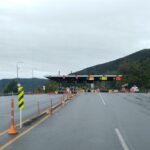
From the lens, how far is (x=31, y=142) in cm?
1491

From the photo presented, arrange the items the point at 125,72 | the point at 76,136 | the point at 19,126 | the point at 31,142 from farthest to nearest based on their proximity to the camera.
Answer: the point at 125,72
the point at 19,126
the point at 76,136
the point at 31,142

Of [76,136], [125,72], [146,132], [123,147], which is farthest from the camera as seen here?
[125,72]

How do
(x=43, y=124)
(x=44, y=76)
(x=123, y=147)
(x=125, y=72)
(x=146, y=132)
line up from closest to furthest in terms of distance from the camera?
(x=123, y=147) < (x=146, y=132) < (x=43, y=124) < (x=44, y=76) < (x=125, y=72)

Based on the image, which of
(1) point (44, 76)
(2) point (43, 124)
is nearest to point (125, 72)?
(1) point (44, 76)

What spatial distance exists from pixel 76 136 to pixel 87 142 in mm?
1734

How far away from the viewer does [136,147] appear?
1387cm

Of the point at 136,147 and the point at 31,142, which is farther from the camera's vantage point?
the point at 31,142

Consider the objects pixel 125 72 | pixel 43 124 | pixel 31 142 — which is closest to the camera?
pixel 31 142

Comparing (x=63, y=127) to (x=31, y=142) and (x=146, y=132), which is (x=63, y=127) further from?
(x=31, y=142)

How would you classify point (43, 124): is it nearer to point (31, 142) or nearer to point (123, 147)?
point (31, 142)

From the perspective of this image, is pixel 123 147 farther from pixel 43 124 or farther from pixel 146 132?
pixel 43 124

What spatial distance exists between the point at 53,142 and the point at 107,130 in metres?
4.50

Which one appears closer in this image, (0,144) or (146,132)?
(0,144)

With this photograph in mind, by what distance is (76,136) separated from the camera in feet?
54.7
